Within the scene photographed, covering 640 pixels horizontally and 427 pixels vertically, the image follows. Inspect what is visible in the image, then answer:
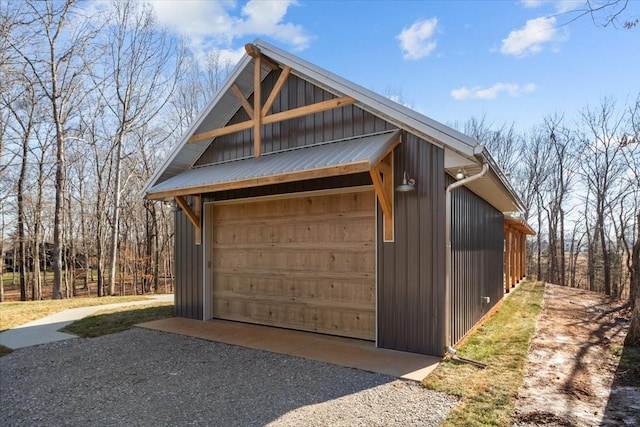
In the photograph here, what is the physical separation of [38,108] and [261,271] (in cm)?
1414

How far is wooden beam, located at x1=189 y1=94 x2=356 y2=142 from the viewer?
562 cm

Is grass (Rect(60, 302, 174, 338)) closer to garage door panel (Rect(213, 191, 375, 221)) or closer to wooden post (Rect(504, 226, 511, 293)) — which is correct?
garage door panel (Rect(213, 191, 375, 221))

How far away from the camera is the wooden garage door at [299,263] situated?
568cm

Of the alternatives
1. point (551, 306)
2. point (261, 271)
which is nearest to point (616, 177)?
point (551, 306)

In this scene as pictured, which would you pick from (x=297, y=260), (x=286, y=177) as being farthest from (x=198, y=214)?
(x=286, y=177)

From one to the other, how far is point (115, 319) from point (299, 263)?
4.24 metres

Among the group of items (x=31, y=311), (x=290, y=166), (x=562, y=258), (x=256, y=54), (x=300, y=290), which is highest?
(x=256, y=54)

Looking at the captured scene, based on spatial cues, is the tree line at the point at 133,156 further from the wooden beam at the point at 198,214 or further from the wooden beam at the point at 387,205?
the wooden beam at the point at 387,205

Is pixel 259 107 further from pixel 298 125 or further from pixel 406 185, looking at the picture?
pixel 406 185

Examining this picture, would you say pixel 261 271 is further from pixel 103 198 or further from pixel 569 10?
pixel 103 198

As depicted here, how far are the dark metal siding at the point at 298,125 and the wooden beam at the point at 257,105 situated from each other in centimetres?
16

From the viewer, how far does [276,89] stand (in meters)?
6.12

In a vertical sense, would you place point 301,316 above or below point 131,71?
below

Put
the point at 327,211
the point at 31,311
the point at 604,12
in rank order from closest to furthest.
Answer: the point at 604,12 < the point at 327,211 < the point at 31,311
